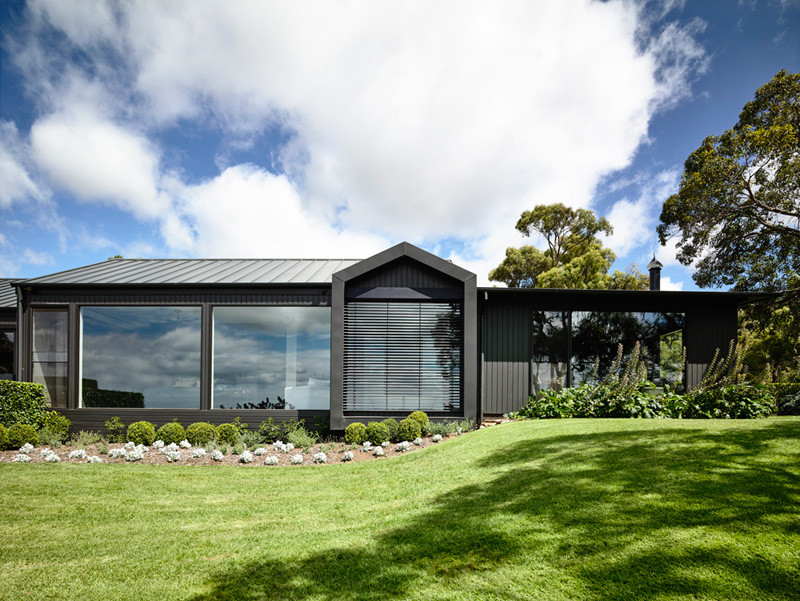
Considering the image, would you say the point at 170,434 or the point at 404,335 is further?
the point at 404,335

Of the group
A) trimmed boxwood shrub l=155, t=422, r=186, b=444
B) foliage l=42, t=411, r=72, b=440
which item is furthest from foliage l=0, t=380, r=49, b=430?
trimmed boxwood shrub l=155, t=422, r=186, b=444

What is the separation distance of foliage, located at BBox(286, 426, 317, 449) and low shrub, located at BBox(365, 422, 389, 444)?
49.4 inches

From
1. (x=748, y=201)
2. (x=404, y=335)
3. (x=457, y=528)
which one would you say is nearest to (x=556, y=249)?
(x=748, y=201)

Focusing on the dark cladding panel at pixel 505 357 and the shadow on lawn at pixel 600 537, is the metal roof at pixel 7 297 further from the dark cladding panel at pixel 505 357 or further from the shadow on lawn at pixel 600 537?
the dark cladding panel at pixel 505 357

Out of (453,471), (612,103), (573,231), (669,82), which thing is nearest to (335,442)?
(453,471)

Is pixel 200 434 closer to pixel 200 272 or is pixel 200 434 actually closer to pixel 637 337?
pixel 200 272

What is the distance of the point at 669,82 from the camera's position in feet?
40.8

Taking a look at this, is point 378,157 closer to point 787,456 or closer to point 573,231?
point 787,456

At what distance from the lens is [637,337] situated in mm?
10938

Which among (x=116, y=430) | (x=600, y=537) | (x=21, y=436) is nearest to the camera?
(x=600, y=537)

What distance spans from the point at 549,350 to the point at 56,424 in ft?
40.5

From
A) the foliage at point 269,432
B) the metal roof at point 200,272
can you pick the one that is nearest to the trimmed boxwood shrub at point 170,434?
the foliage at point 269,432

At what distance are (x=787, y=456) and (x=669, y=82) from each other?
12.5 metres

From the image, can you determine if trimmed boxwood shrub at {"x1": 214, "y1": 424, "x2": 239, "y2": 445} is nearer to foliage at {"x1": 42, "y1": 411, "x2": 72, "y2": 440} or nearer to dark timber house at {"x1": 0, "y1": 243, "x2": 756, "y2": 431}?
dark timber house at {"x1": 0, "y1": 243, "x2": 756, "y2": 431}
